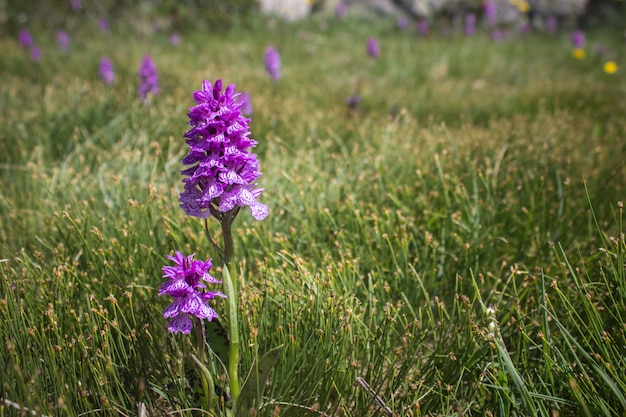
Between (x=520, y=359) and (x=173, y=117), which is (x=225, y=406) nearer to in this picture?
(x=520, y=359)

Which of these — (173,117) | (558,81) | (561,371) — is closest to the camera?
(561,371)

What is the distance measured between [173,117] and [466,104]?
9.18 ft

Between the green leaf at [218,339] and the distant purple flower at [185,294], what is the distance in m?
0.15

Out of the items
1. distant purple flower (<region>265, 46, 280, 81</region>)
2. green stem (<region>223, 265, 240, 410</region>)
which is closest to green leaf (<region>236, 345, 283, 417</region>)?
green stem (<region>223, 265, 240, 410</region>)

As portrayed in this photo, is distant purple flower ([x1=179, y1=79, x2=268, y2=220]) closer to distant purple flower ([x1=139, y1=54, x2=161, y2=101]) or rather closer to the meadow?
the meadow

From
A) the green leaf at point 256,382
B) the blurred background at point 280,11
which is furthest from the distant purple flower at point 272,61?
the blurred background at point 280,11

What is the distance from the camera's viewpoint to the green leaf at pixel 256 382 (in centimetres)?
134

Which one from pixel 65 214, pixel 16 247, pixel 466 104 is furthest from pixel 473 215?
pixel 466 104

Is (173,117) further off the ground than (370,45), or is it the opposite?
(370,45)

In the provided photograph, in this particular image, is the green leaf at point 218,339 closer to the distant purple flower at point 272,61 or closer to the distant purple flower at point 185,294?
the distant purple flower at point 185,294

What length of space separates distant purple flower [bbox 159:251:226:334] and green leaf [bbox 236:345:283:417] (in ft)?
0.58

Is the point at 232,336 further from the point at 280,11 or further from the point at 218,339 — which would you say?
the point at 280,11

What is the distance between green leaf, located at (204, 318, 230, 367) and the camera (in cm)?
149

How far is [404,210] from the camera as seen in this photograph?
7.92 ft
